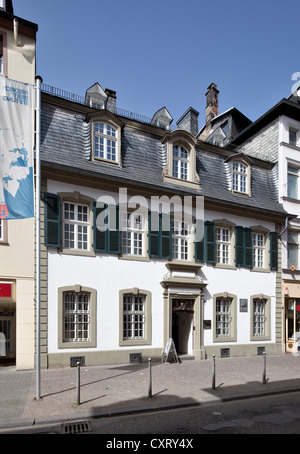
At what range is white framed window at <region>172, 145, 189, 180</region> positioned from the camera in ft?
57.6

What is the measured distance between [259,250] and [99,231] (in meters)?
9.00

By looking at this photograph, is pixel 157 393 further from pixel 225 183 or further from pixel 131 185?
pixel 225 183

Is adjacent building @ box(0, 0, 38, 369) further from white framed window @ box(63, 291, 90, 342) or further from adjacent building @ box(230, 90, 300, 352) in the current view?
adjacent building @ box(230, 90, 300, 352)

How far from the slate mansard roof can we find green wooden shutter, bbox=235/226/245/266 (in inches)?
48.3

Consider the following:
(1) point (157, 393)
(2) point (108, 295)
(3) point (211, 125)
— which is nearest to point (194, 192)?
(2) point (108, 295)

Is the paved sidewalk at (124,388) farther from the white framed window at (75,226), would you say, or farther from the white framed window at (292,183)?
the white framed window at (292,183)

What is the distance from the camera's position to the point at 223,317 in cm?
1791

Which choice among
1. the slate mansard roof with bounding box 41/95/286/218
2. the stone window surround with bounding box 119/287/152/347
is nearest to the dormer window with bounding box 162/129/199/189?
the slate mansard roof with bounding box 41/95/286/218

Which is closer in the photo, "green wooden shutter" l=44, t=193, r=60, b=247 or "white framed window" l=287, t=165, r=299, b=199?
"green wooden shutter" l=44, t=193, r=60, b=247

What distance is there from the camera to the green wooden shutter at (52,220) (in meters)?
13.6

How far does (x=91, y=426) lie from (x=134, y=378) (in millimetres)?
4628

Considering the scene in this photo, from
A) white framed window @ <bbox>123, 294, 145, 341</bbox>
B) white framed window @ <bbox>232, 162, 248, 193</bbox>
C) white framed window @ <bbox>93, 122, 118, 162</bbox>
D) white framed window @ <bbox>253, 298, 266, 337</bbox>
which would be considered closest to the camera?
white framed window @ <bbox>123, 294, 145, 341</bbox>

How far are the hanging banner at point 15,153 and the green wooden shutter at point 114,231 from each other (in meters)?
5.75

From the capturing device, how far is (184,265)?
53.9 feet
